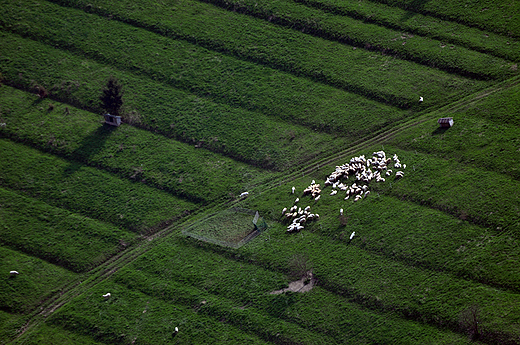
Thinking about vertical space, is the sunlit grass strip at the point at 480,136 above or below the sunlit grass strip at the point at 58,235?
above

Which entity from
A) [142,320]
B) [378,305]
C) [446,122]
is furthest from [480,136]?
[142,320]

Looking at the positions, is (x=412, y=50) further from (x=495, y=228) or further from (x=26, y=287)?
(x=26, y=287)

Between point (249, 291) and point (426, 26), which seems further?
point (426, 26)

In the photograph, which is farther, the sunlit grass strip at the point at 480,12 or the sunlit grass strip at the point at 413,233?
the sunlit grass strip at the point at 480,12

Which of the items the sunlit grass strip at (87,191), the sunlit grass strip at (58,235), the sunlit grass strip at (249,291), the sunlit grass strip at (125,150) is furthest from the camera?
the sunlit grass strip at (125,150)

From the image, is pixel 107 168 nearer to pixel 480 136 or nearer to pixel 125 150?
pixel 125 150

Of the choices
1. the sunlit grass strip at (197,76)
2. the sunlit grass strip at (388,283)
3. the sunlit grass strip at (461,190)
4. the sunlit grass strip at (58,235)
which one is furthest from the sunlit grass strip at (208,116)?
the sunlit grass strip at (388,283)

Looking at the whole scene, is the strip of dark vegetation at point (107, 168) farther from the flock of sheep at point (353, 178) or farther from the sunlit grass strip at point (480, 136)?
the sunlit grass strip at point (480, 136)
